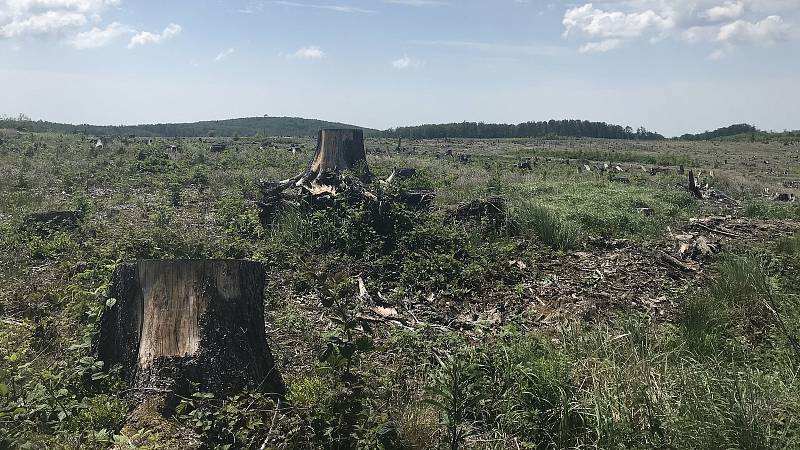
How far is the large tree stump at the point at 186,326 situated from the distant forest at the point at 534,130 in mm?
66999

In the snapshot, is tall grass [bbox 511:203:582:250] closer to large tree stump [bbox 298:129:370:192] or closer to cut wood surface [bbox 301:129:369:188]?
large tree stump [bbox 298:129:370:192]

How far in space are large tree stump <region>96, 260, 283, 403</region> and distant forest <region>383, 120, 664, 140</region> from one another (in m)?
67.0

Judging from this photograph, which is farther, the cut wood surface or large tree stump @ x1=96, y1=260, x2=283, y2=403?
the cut wood surface

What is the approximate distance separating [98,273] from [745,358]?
580cm

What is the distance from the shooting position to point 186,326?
331 cm

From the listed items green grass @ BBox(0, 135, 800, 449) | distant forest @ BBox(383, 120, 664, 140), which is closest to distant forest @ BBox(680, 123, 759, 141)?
distant forest @ BBox(383, 120, 664, 140)

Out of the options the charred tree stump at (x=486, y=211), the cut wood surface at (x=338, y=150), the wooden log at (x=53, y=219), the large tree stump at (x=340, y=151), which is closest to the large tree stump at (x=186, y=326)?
the wooden log at (x=53, y=219)

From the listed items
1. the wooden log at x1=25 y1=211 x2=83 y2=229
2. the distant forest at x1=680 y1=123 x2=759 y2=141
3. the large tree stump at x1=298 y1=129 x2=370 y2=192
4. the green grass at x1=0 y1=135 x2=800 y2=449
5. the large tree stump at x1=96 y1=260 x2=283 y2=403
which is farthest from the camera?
the distant forest at x1=680 y1=123 x2=759 y2=141

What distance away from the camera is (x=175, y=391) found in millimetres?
3131

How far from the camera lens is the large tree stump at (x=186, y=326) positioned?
3242mm

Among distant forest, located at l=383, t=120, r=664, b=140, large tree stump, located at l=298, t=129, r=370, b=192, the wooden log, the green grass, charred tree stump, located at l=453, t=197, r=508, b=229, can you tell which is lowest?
the green grass

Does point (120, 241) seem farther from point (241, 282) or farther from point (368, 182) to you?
point (368, 182)

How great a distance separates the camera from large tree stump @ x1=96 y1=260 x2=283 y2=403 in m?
3.24

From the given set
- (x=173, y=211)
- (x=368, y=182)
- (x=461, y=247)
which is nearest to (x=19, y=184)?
(x=173, y=211)
